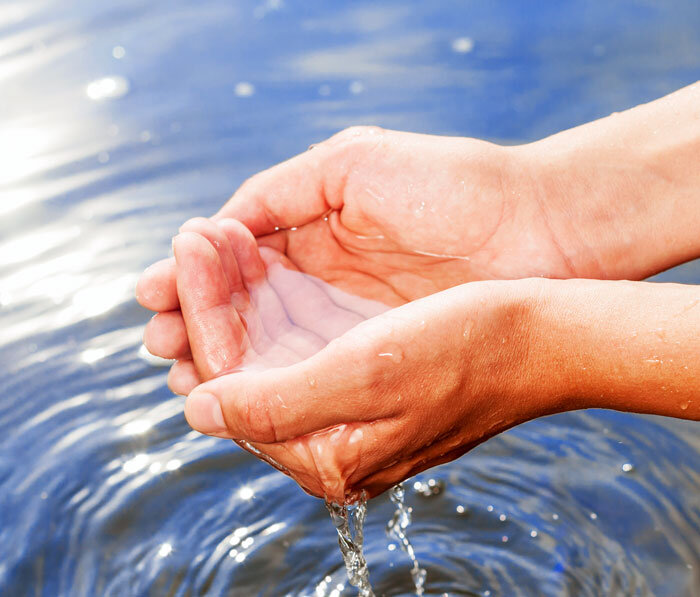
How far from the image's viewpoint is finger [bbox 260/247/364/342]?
1.46 metres

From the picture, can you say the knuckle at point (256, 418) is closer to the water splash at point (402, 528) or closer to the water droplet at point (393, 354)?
the water droplet at point (393, 354)

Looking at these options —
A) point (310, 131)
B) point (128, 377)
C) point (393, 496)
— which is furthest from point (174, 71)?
point (393, 496)

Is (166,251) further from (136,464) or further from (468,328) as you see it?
(468,328)

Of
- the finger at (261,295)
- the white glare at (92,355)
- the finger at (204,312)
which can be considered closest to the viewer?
the finger at (204,312)

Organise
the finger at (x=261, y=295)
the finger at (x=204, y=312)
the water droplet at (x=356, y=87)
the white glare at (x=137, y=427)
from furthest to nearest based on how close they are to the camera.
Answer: the water droplet at (x=356, y=87) < the white glare at (x=137, y=427) < the finger at (x=261, y=295) < the finger at (x=204, y=312)

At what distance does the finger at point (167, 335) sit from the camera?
1.35 metres

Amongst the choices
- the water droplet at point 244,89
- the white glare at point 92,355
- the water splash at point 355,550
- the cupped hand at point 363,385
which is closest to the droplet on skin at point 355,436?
the cupped hand at point 363,385

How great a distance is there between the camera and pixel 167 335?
135 centimetres

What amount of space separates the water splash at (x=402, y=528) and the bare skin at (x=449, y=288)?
0.23 metres

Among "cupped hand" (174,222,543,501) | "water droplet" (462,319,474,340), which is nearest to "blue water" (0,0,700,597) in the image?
"cupped hand" (174,222,543,501)

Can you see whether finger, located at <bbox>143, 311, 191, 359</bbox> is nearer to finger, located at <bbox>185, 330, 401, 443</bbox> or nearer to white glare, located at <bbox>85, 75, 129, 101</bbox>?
finger, located at <bbox>185, 330, 401, 443</bbox>

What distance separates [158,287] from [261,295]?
0.22 meters

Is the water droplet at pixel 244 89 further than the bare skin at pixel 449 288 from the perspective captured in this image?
Yes

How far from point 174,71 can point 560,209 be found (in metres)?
1.60
